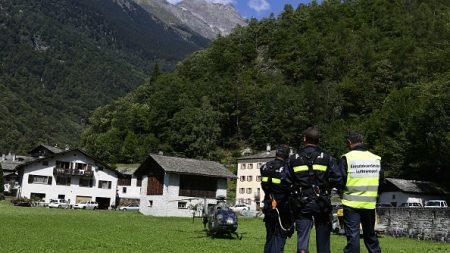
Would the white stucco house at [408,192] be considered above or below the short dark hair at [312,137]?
above

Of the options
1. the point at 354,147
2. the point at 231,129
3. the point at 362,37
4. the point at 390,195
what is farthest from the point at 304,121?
the point at 354,147

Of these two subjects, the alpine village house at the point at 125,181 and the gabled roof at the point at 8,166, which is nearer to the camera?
the alpine village house at the point at 125,181

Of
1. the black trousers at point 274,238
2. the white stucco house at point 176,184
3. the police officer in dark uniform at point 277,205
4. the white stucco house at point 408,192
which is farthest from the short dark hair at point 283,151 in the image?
the white stucco house at point 408,192

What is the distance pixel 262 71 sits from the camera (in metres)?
131

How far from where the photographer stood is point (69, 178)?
3201 inches

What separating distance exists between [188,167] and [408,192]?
83.9ft

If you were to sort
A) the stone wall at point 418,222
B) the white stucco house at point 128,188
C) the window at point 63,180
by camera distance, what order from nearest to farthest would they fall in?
the stone wall at point 418,222, the window at point 63,180, the white stucco house at point 128,188

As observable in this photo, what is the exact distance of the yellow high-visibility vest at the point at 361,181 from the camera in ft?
31.7

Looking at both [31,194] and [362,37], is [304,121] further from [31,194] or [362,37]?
[31,194]

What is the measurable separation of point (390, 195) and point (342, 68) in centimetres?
5932

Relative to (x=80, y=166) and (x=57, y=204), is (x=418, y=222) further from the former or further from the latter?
(x=80, y=166)

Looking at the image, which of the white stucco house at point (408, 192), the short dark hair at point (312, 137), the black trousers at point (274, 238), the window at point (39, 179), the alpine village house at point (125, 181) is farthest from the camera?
the window at point (39, 179)

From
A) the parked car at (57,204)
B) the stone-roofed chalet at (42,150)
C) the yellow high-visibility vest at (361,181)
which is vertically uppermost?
the stone-roofed chalet at (42,150)

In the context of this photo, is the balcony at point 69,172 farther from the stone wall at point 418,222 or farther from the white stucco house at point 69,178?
the stone wall at point 418,222
